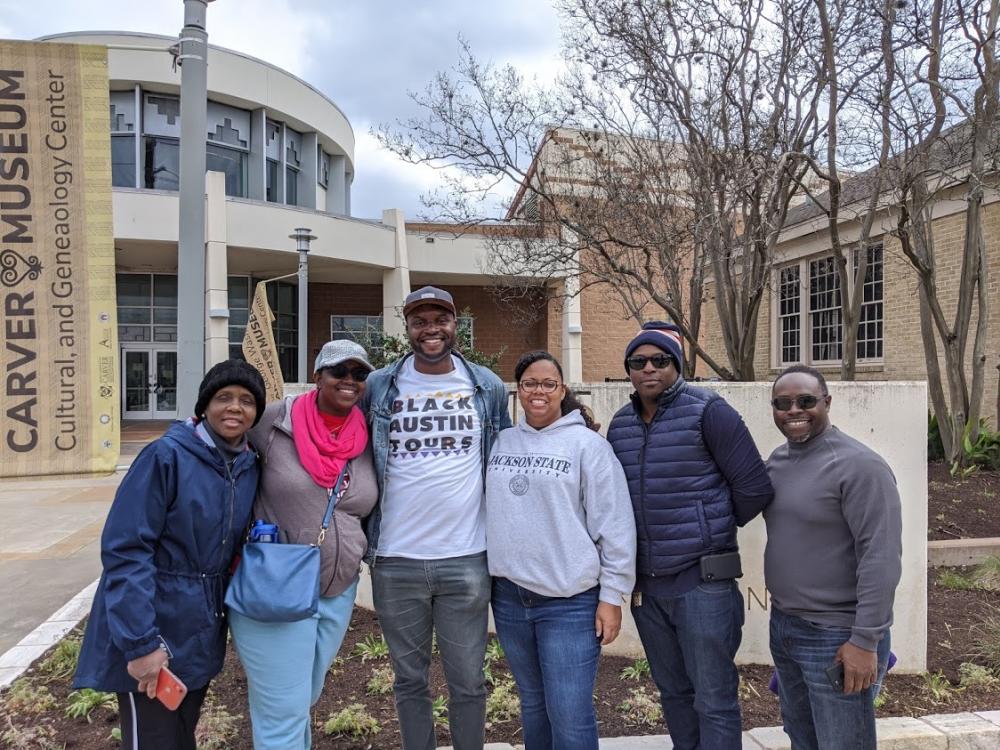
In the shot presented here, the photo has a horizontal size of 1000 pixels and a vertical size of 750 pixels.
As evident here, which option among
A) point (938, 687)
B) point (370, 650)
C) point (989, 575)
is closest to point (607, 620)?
point (370, 650)

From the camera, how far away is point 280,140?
20.5 meters

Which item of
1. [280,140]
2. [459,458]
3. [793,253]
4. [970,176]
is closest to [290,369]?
[280,140]

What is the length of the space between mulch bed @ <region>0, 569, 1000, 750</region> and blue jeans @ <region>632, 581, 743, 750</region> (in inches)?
37.8

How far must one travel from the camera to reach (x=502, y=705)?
3719mm

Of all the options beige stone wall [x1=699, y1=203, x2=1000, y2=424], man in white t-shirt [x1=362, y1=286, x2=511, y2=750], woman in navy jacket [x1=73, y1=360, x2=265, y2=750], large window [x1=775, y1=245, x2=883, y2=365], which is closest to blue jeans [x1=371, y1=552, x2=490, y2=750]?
man in white t-shirt [x1=362, y1=286, x2=511, y2=750]

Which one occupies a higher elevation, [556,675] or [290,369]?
[290,369]

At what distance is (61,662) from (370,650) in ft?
5.96

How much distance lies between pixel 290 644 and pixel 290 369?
1960 cm

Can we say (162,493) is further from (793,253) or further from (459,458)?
(793,253)

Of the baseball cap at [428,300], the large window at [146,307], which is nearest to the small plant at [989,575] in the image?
the baseball cap at [428,300]

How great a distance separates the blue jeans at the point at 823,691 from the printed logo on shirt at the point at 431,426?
4.36 ft

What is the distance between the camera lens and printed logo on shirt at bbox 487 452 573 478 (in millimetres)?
2604

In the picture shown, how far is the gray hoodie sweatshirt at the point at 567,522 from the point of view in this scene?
2564 mm

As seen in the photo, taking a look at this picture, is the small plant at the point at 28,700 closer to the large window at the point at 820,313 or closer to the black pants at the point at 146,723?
the black pants at the point at 146,723
